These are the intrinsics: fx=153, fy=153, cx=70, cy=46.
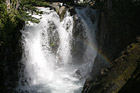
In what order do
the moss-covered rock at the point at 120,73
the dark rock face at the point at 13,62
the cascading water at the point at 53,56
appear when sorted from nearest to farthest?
the moss-covered rock at the point at 120,73 < the dark rock face at the point at 13,62 < the cascading water at the point at 53,56

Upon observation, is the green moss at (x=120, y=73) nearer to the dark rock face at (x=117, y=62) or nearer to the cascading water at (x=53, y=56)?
the dark rock face at (x=117, y=62)

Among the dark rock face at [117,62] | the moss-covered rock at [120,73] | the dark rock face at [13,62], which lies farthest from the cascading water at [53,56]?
the moss-covered rock at [120,73]

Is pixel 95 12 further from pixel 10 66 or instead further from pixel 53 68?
pixel 10 66

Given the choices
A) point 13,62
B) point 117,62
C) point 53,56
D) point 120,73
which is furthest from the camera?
point 53,56

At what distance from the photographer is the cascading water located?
1178cm

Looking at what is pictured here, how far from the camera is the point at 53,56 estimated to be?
16.0 meters

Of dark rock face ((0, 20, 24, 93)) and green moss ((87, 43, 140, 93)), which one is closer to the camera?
green moss ((87, 43, 140, 93))

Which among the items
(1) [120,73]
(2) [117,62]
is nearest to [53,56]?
(2) [117,62]

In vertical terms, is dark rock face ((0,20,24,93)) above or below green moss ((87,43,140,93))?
below

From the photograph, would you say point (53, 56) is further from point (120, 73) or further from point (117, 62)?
point (120, 73)

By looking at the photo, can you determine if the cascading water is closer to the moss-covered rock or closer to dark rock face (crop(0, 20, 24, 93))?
dark rock face (crop(0, 20, 24, 93))

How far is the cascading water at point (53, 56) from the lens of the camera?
11.8m

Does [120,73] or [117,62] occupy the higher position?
[117,62]

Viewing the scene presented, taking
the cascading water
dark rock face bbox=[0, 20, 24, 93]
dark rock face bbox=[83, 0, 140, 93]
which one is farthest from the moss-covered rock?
dark rock face bbox=[0, 20, 24, 93]
